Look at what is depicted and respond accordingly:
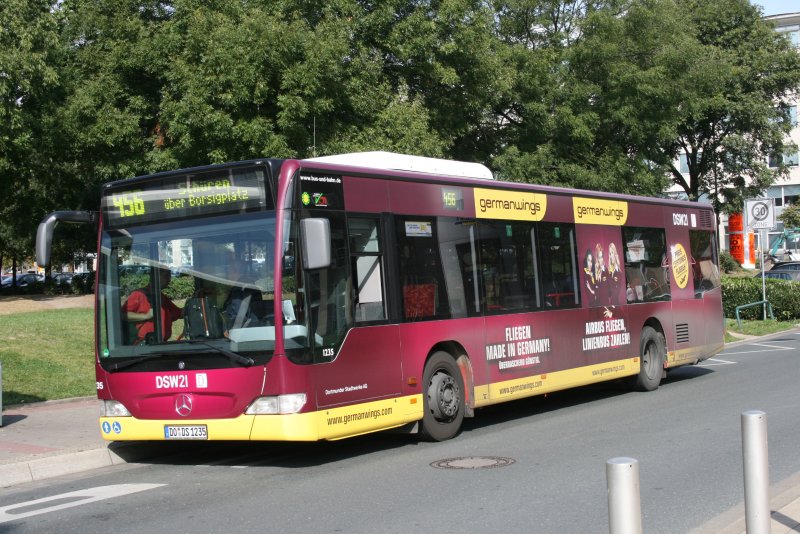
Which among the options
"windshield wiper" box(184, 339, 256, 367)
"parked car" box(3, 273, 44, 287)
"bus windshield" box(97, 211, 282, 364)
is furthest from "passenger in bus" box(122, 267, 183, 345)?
"parked car" box(3, 273, 44, 287)

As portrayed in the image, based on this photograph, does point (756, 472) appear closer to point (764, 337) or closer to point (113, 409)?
point (113, 409)

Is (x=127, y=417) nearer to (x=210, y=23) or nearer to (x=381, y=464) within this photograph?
(x=381, y=464)

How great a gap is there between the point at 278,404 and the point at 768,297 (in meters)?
26.4

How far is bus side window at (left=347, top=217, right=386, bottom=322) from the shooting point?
33.1ft

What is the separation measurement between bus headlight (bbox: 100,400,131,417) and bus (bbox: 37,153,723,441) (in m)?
0.02

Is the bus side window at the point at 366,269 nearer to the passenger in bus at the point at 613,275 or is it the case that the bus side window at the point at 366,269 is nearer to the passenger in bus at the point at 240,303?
the passenger in bus at the point at 240,303

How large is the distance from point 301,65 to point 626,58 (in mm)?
17982

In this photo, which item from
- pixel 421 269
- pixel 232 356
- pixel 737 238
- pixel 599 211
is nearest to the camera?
pixel 232 356

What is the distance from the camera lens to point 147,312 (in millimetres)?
9930

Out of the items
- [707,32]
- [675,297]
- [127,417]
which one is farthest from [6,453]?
[707,32]

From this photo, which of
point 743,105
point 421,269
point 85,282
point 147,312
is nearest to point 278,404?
point 147,312

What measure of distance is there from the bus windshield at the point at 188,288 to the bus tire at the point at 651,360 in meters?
8.59

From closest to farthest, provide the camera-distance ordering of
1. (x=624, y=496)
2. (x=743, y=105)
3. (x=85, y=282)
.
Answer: (x=624, y=496)
(x=85, y=282)
(x=743, y=105)

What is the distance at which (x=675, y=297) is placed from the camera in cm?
1697
